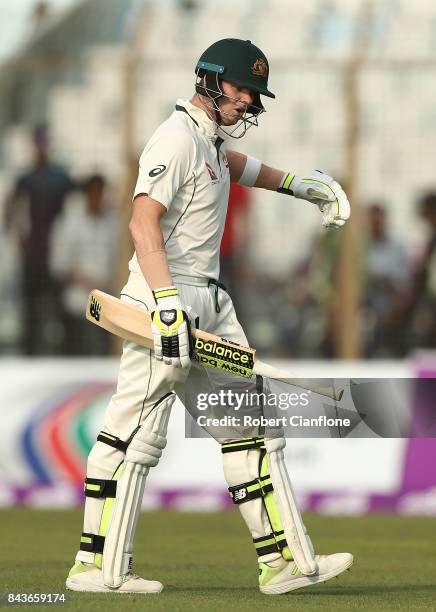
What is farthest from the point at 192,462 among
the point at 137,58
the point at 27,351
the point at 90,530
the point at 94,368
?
the point at 90,530

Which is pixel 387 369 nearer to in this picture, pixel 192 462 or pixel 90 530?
pixel 192 462

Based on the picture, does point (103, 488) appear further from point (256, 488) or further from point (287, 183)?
point (287, 183)

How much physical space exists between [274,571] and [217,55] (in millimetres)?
2056

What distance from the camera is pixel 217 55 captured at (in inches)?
242

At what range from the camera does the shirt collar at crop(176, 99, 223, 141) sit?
6.22 m

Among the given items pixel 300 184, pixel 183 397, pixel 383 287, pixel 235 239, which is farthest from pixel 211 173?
pixel 383 287

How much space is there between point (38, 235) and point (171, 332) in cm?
735

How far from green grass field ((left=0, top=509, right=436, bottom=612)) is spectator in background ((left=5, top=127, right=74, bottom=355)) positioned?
7.07ft

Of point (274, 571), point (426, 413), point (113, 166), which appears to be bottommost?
point (274, 571)

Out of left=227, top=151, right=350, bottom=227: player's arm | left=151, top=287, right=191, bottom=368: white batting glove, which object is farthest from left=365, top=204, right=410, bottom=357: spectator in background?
left=151, top=287, right=191, bottom=368: white batting glove

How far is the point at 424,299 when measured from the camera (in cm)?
1290

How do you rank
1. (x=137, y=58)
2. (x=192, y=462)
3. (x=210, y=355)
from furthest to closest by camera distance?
(x=137, y=58)
(x=192, y=462)
(x=210, y=355)

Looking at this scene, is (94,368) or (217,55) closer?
(217,55)

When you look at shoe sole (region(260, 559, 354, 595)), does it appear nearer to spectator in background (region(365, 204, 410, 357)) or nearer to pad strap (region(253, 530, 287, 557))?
pad strap (region(253, 530, 287, 557))
